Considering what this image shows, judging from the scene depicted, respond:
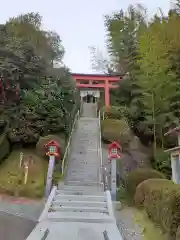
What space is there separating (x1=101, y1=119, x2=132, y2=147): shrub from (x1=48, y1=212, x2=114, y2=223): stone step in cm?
870

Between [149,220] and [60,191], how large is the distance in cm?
318

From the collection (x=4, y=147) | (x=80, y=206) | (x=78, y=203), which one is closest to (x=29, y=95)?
(x=4, y=147)

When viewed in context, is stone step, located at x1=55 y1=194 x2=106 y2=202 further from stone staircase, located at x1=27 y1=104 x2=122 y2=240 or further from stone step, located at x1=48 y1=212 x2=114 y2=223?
stone step, located at x1=48 y1=212 x2=114 y2=223

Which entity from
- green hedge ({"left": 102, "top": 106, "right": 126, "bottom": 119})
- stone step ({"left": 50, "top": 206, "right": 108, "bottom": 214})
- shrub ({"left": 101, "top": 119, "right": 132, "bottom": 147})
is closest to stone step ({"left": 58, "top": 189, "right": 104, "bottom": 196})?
stone step ({"left": 50, "top": 206, "right": 108, "bottom": 214})

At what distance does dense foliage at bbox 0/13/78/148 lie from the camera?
1455cm

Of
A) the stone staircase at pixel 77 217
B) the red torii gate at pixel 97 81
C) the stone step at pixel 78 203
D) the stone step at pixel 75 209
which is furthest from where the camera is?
the red torii gate at pixel 97 81

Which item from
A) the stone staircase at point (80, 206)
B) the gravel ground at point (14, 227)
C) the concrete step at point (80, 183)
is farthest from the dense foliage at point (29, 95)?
the gravel ground at point (14, 227)

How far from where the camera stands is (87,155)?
14.8 m

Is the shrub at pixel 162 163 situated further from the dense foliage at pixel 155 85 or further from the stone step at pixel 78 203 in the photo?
the stone step at pixel 78 203

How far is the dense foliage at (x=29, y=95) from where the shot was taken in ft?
47.8

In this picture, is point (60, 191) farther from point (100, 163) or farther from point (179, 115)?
point (179, 115)

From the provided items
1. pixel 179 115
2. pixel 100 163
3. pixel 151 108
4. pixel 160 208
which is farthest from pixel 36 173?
pixel 179 115

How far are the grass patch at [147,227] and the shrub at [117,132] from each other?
712 centimetres

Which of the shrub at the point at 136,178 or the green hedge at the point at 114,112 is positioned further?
the green hedge at the point at 114,112
